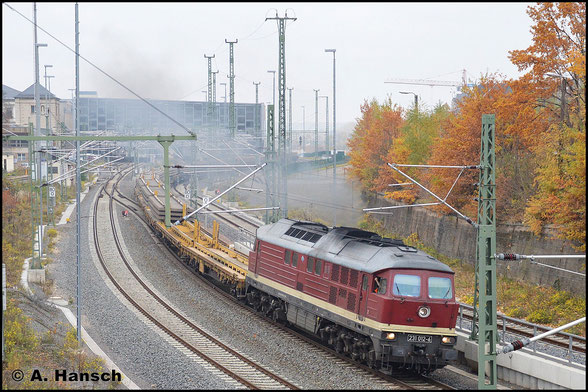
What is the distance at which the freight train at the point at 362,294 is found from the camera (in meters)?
18.5

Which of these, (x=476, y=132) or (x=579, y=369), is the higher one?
(x=476, y=132)

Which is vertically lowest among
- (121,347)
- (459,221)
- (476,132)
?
(121,347)

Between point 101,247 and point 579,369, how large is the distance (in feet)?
104

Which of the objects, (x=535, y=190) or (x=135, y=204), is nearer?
(x=535, y=190)

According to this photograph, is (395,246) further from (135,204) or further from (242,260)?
(135,204)

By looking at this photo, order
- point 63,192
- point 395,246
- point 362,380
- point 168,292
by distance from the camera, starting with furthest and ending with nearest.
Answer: point 63,192
point 168,292
point 395,246
point 362,380

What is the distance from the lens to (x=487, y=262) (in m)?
18.3

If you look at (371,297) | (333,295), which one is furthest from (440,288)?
(333,295)

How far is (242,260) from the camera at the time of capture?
33625 millimetres

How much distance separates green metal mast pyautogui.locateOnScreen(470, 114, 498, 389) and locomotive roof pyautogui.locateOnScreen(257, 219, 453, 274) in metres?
1.26

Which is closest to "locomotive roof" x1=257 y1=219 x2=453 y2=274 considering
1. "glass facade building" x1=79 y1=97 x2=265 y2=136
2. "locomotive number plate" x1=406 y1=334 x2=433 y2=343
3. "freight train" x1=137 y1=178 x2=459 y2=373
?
"freight train" x1=137 y1=178 x2=459 y2=373

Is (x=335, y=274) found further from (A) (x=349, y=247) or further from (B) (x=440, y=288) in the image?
(B) (x=440, y=288)

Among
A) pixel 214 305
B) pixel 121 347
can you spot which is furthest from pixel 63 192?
pixel 121 347

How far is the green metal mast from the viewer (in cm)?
1756
